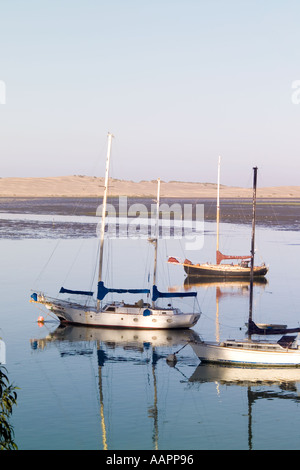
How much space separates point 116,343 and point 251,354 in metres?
10.8

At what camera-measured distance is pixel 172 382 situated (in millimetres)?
43156

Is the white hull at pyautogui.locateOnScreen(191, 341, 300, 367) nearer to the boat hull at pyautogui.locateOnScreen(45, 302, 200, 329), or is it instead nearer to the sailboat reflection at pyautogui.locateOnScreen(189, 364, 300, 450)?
the sailboat reflection at pyautogui.locateOnScreen(189, 364, 300, 450)

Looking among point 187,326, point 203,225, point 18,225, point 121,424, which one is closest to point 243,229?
point 203,225

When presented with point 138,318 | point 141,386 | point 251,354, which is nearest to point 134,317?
point 138,318

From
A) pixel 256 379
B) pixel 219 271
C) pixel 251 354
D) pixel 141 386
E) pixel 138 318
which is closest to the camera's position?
pixel 141 386

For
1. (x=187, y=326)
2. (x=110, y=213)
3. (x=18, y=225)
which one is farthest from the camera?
(x=110, y=213)

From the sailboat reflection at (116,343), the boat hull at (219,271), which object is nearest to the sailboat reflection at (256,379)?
the sailboat reflection at (116,343)

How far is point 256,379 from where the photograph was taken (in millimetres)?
44562

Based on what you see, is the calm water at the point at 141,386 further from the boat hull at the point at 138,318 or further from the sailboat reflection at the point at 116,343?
the boat hull at the point at 138,318

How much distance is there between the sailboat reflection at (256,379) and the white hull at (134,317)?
9997 mm

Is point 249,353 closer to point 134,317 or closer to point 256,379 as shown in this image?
point 256,379

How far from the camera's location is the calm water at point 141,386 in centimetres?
3466
